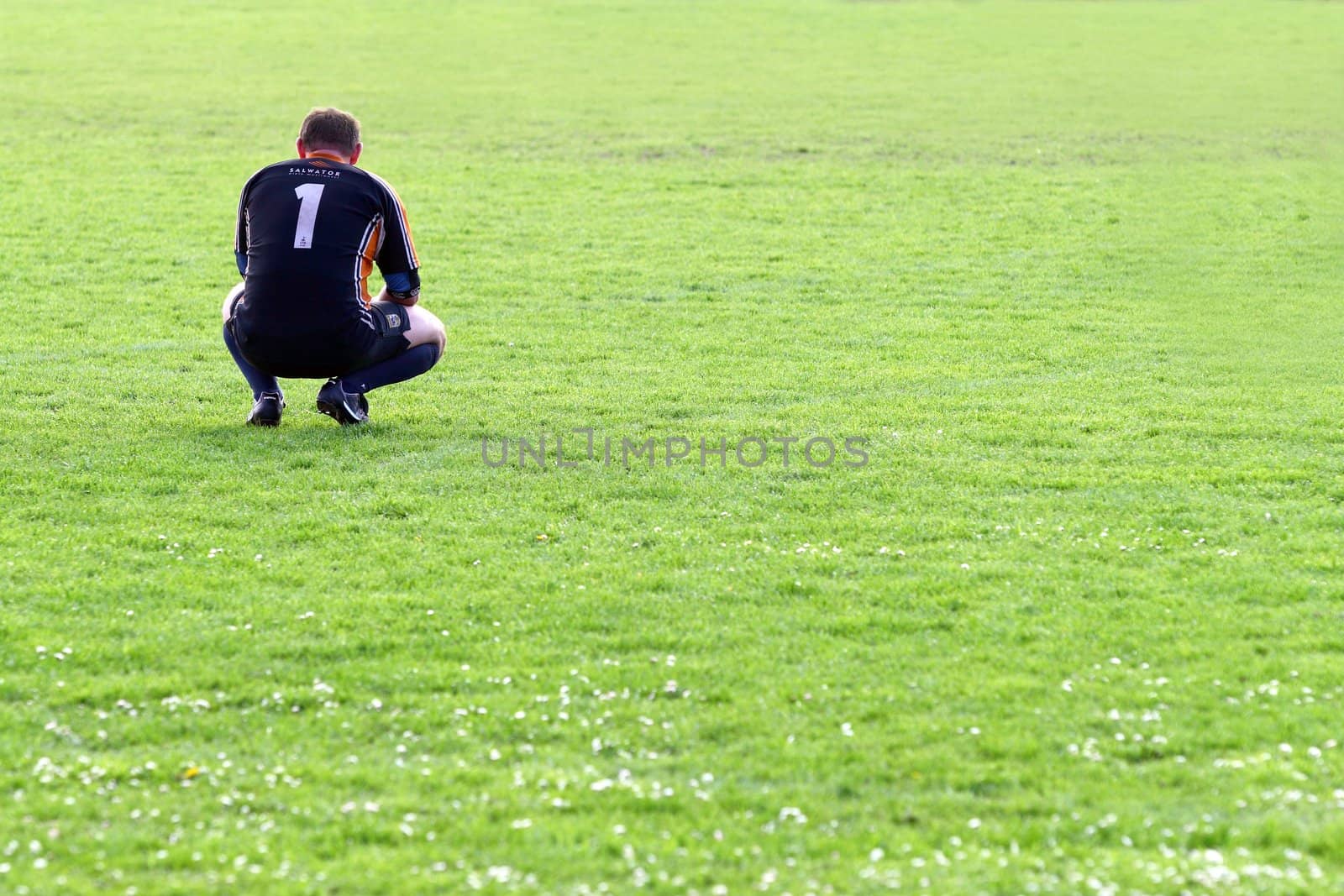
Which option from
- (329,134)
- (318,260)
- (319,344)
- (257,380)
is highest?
(329,134)

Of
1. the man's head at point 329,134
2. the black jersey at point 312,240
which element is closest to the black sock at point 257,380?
the black jersey at point 312,240

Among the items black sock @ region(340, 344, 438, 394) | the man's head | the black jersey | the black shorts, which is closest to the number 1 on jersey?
the black jersey

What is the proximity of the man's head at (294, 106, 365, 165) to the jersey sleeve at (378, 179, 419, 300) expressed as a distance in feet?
0.98

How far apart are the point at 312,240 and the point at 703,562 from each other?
3262 mm

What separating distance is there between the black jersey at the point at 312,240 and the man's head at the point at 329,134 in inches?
2.4

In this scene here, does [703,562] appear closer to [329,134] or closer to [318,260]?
[318,260]

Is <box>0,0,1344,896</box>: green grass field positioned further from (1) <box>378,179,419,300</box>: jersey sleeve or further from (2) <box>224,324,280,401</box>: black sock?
(1) <box>378,179,419,300</box>: jersey sleeve

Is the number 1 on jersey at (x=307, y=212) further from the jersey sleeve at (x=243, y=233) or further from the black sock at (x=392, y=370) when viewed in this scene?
the black sock at (x=392, y=370)

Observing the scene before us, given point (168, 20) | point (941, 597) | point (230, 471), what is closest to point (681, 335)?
point (230, 471)

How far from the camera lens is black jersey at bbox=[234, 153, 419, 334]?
8367mm

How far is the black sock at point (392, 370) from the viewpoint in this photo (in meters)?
8.98

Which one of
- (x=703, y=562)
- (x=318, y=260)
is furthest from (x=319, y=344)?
(x=703, y=562)

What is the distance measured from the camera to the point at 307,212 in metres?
8.40

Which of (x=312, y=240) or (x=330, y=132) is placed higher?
(x=330, y=132)
